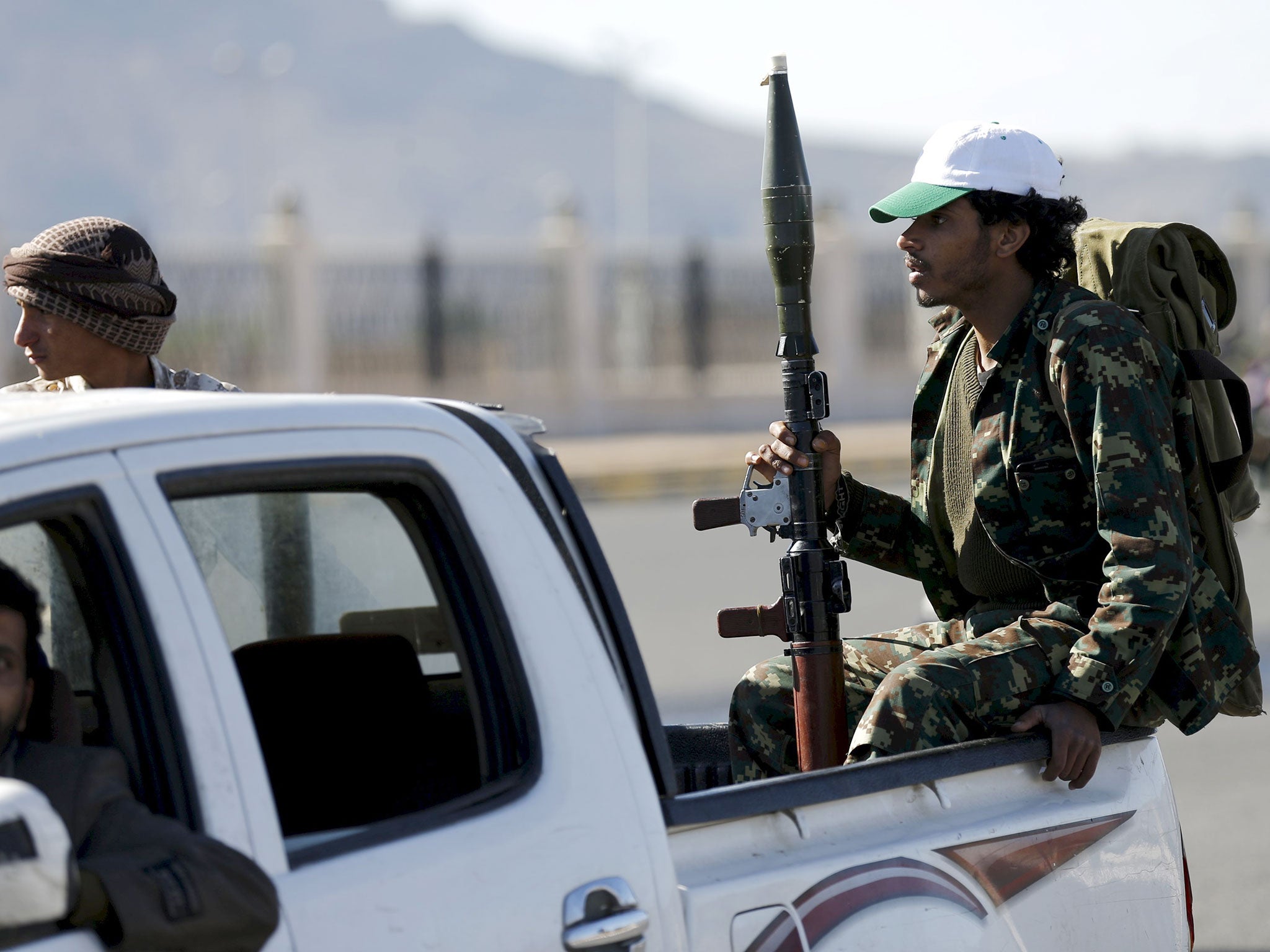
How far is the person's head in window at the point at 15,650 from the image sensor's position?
6.70 feet

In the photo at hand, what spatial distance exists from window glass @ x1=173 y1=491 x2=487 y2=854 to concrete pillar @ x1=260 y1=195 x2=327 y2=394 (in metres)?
19.9

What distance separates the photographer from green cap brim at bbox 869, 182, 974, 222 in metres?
3.24

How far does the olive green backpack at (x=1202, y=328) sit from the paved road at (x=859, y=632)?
167cm

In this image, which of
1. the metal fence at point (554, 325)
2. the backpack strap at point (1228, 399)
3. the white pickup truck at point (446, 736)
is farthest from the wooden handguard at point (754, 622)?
the metal fence at point (554, 325)

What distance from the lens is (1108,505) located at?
115 inches

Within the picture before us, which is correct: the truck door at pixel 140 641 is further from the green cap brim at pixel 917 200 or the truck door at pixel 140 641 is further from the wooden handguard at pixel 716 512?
the green cap brim at pixel 917 200

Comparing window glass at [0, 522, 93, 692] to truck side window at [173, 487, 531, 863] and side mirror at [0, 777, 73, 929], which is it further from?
side mirror at [0, 777, 73, 929]

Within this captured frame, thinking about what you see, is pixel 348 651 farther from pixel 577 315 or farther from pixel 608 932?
pixel 577 315

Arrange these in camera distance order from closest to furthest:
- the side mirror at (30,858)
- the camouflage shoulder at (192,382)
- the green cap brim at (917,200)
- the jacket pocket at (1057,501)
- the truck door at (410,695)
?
the side mirror at (30,858), the truck door at (410,695), the jacket pocket at (1057,501), the green cap brim at (917,200), the camouflage shoulder at (192,382)

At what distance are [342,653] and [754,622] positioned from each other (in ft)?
3.04

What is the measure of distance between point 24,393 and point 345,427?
0.57m

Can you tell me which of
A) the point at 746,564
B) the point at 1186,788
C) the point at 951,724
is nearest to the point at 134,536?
the point at 951,724

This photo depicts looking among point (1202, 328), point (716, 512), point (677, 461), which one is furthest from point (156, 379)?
point (677, 461)

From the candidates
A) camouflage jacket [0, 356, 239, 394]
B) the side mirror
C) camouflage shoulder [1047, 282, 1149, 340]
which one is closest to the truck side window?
the side mirror
